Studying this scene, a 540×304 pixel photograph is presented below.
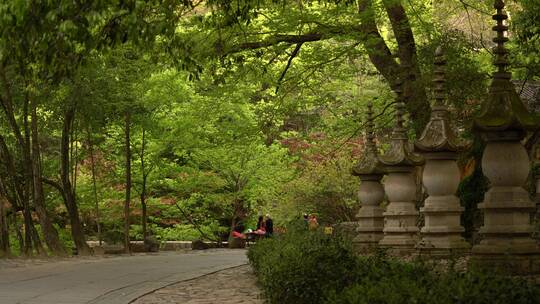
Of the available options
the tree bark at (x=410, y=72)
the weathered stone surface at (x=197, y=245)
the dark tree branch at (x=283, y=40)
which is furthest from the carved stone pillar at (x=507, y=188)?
the weathered stone surface at (x=197, y=245)

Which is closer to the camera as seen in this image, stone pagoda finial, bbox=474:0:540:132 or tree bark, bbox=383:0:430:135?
stone pagoda finial, bbox=474:0:540:132

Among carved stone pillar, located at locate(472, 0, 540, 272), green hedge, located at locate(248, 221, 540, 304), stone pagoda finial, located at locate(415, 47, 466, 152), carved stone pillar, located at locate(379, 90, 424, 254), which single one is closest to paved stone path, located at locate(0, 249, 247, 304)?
green hedge, located at locate(248, 221, 540, 304)

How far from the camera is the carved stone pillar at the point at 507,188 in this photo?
377 inches

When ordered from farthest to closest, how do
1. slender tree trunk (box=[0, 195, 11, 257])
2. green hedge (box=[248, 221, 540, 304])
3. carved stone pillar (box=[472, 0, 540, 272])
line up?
slender tree trunk (box=[0, 195, 11, 257]) < carved stone pillar (box=[472, 0, 540, 272]) < green hedge (box=[248, 221, 540, 304])

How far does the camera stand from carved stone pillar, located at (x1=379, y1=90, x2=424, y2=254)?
14.7 metres

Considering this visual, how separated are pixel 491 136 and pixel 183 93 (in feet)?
74.9

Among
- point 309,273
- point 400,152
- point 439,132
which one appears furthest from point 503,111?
point 400,152

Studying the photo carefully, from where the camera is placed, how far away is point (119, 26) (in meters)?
7.65

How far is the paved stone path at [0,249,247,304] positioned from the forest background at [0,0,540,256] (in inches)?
139

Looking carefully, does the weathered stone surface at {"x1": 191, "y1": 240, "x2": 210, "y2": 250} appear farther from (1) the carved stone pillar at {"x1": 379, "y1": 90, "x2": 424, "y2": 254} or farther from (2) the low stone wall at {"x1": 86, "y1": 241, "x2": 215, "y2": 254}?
(1) the carved stone pillar at {"x1": 379, "y1": 90, "x2": 424, "y2": 254}

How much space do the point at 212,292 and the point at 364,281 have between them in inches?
262

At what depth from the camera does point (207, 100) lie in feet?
91.1

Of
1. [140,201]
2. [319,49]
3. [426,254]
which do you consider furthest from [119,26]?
[140,201]

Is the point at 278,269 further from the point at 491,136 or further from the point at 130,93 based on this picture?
the point at 130,93
